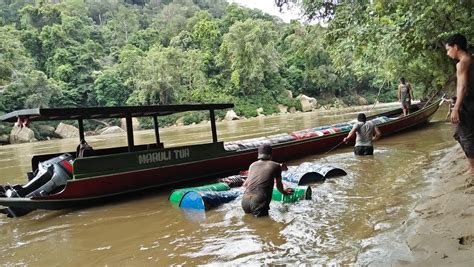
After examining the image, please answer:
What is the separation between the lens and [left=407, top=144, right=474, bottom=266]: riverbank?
3298 millimetres

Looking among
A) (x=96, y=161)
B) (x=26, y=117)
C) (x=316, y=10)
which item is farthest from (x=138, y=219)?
(x=316, y=10)

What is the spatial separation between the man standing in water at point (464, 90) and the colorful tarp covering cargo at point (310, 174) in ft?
13.0

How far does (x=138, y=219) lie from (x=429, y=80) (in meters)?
22.0

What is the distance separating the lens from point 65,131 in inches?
1797

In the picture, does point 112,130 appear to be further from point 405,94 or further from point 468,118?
point 468,118

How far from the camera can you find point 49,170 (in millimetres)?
8492

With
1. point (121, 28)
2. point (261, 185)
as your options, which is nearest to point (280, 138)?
point (261, 185)

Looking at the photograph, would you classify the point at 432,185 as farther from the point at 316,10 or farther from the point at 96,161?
the point at 316,10

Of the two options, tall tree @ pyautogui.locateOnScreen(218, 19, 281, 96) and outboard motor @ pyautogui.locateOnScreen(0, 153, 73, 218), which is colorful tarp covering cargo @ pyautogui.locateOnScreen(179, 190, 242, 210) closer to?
outboard motor @ pyautogui.locateOnScreen(0, 153, 73, 218)

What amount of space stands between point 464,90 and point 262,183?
9.92 ft

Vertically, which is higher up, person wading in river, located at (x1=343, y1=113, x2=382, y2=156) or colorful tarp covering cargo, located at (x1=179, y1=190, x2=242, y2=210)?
person wading in river, located at (x1=343, y1=113, x2=382, y2=156)

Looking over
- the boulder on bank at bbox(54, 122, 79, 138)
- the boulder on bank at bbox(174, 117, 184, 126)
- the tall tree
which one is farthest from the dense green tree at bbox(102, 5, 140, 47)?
the boulder on bank at bbox(54, 122, 79, 138)

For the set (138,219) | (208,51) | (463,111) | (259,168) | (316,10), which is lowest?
(138,219)

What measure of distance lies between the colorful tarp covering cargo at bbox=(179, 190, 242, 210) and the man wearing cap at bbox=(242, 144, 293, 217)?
3.51 feet
